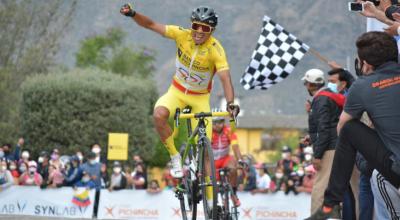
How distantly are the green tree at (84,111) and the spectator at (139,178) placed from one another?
81.1 feet

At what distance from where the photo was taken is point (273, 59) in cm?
1755

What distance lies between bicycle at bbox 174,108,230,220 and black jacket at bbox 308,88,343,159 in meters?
1.52

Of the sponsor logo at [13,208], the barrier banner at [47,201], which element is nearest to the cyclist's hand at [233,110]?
the barrier banner at [47,201]

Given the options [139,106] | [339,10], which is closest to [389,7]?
[139,106]

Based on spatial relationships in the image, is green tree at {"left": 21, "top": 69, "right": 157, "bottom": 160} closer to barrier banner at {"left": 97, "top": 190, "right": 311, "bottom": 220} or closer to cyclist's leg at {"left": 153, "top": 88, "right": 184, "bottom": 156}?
barrier banner at {"left": 97, "top": 190, "right": 311, "bottom": 220}

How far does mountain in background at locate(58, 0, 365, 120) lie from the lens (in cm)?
15062

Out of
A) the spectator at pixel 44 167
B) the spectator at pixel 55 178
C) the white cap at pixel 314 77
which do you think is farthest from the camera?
the spectator at pixel 44 167

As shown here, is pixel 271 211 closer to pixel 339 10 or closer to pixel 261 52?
pixel 261 52

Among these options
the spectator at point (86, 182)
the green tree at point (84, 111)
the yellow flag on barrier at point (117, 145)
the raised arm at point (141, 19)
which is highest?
the green tree at point (84, 111)

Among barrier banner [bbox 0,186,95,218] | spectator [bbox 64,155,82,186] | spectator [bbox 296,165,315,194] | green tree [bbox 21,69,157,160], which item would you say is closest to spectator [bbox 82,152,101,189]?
spectator [bbox 64,155,82,186]

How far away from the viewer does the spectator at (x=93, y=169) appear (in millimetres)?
24030

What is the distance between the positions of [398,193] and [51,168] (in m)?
17.0

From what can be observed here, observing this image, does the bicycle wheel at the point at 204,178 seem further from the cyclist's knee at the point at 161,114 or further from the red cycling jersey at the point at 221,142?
the red cycling jersey at the point at 221,142

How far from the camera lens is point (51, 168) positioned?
24688mm
